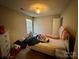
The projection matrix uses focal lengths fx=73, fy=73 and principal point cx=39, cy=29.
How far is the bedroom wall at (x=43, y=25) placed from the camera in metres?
4.96

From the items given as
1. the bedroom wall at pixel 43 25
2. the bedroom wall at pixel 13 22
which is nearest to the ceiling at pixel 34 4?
the bedroom wall at pixel 13 22

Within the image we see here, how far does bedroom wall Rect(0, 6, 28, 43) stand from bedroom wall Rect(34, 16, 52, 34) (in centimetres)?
117

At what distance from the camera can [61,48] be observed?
1.88 metres

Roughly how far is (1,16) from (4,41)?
3.29 feet

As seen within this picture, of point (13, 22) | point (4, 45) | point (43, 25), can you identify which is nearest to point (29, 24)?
point (43, 25)

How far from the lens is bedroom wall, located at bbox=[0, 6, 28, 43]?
2.94 meters

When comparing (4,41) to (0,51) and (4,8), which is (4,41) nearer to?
(0,51)

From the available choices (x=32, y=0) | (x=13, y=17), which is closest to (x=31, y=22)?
(x=13, y=17)

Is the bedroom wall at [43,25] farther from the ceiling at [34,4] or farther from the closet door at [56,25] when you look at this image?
the ceiling at [34,4]

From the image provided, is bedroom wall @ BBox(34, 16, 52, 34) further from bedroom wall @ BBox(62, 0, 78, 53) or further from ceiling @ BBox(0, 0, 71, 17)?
bedroom wall @ BBox(62, 0, 78, 53)

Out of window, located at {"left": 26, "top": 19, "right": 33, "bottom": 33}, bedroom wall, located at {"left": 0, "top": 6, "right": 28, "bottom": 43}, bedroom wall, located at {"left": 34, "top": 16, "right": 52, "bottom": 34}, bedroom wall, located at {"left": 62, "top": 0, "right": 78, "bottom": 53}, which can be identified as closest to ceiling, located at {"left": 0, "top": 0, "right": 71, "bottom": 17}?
bedroom wall, located at {"left": 0, "top": 6, "right": 28, "bottom": 43}

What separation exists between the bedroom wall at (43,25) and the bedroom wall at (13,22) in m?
1.17

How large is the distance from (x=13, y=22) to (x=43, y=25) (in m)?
2.26

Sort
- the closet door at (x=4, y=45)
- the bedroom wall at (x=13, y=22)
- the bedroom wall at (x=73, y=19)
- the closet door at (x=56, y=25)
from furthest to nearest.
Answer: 1. the closet door at (x=56, y=25)
2. the bedroom wall at (x=13, y=22)
3. the closet door at (x=4, y=45)
4. the bedroom wall at (x=73, y=19)
